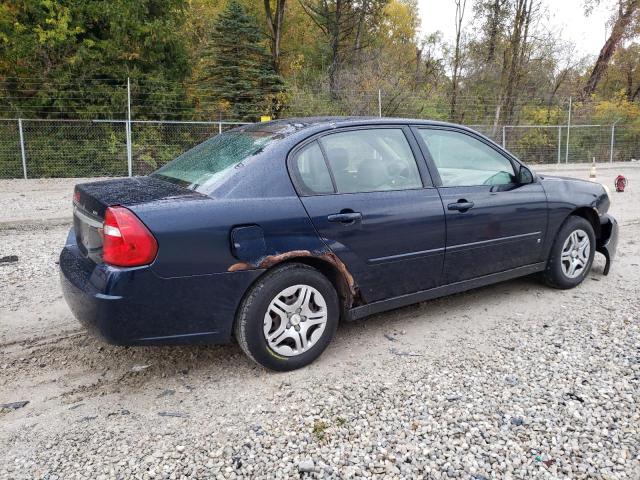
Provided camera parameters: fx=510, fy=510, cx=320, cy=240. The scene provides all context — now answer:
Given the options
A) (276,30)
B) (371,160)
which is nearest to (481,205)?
(371,160)

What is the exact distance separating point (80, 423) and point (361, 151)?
8.06 ft

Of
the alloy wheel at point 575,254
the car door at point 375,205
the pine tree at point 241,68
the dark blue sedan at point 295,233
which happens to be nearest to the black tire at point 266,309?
the dark blue sedan at point 295,233

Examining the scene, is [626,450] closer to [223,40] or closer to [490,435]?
[490,435]

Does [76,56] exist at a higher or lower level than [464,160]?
higher

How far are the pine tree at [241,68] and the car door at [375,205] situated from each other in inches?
667

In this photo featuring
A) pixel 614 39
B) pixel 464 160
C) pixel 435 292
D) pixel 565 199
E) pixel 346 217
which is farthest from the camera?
pixel 614 39

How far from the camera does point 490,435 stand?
8.59 feet

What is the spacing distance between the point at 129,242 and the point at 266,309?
0.88 m

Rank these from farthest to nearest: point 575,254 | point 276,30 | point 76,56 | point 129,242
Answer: point 276,30 → point 76,56 → point 575,254 → point 129,242

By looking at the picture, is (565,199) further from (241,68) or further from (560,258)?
(241,68)

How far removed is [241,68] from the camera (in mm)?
22000

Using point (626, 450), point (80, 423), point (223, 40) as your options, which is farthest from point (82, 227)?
point (223, 40)

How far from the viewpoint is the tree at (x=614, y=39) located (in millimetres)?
28688

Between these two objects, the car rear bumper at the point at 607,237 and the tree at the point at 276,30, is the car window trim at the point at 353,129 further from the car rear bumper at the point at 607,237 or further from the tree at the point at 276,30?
the tree at the point at 276,30
